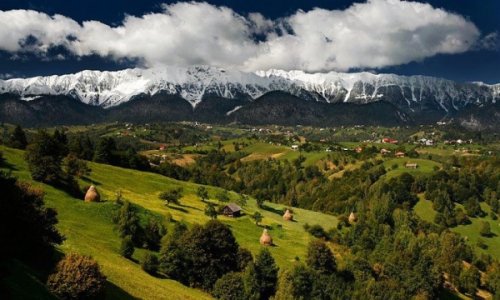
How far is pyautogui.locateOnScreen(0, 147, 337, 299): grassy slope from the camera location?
53344 mm

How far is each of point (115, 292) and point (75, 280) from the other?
6366 mm

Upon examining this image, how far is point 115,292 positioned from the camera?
45281 mm

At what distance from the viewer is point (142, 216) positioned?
8388 cm

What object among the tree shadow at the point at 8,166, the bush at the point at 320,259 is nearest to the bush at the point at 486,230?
the bush at the point at 320,259

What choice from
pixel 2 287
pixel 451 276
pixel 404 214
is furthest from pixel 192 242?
pixel 404 214

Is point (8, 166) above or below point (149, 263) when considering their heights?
above

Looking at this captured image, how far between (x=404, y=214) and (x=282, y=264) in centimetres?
9179

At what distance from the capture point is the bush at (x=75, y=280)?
129ft

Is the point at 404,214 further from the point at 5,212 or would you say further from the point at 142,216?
the point at 5,212

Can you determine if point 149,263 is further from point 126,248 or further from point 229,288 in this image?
point 229,288

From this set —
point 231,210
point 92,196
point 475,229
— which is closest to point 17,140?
point 92,196

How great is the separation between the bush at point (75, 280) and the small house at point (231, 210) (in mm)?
76064

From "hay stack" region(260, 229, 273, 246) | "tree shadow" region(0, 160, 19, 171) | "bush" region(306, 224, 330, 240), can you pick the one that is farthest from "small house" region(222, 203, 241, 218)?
"tree shadow" region(0, 160, 19, 171)

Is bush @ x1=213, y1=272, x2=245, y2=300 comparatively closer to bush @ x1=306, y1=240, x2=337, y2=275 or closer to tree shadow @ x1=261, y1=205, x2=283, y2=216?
bush @ x1=306, y1=240, x2=337, y2=275
